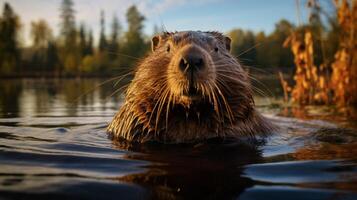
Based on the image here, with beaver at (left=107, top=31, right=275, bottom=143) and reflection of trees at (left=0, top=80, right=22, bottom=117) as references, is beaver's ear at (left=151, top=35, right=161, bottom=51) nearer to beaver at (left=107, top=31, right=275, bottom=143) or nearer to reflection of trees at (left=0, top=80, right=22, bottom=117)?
beaver at (left=107, top=31, right=275, bottom=143)

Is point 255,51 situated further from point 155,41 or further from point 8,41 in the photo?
point 8,41

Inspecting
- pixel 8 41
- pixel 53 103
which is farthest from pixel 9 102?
pixel 8 41

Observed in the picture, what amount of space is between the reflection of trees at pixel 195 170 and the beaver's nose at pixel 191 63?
70 centimetres

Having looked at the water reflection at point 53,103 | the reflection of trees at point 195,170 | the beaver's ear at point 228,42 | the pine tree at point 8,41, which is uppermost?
the pine tree at point 8,41

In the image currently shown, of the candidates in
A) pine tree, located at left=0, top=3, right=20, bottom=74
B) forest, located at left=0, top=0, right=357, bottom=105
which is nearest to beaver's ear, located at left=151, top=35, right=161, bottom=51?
forest, located at left=0, top=0, right=357, bottom=105

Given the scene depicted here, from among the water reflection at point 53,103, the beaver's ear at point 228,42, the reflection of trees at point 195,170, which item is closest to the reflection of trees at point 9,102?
the water reflection at point 53,103

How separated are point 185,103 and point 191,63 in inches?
20.8

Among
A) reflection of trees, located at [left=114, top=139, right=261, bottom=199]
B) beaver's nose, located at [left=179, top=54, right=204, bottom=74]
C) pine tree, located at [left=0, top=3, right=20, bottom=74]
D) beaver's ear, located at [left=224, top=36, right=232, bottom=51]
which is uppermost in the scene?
pine tree, located at [left=0, top=3, right=20, bottom=74]

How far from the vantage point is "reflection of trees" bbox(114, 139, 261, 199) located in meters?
2.44

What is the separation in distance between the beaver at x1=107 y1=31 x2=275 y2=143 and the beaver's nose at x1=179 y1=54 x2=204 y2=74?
22cm

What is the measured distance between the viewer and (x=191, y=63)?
11.8 feet

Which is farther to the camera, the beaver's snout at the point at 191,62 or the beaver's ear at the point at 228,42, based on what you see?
the beaver's ear at the point at 228,42

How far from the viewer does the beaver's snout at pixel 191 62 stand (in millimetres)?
3579

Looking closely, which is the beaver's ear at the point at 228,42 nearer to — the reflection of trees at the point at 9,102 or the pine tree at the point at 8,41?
the reflection of trees at the point at 9,102
